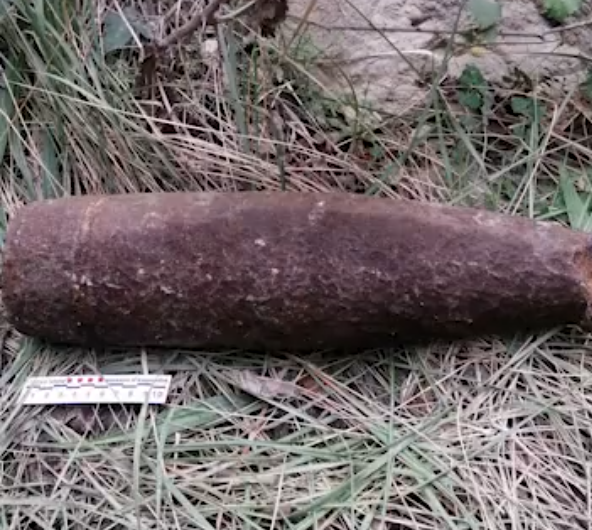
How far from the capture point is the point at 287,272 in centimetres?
138

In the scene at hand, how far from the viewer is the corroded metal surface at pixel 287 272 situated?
1.37 metres

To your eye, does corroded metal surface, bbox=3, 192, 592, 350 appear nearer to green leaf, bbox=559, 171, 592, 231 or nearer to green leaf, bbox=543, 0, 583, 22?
green leaf, bbox=559, 171, 592, 231

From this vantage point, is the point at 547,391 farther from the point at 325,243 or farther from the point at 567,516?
the point at 325,243

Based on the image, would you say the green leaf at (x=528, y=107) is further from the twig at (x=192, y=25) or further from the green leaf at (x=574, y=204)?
the twig at (x=192, y=25)

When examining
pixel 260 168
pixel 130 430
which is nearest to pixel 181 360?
pixel 130 430

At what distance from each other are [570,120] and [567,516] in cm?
71

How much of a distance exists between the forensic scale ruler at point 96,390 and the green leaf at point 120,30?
2.05 ft

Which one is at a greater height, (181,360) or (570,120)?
(570,120)

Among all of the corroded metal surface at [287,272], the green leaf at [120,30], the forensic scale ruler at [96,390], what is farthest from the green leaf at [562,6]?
the forensic scale ruler at [96,390]

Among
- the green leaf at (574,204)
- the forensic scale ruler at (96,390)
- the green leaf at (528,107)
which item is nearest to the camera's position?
the forensic scale ruler at (96,390)

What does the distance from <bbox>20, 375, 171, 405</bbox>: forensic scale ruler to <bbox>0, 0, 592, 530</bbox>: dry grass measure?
21 millimetres

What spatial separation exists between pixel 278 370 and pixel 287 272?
173 millimetres

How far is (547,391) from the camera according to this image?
4.59 ft

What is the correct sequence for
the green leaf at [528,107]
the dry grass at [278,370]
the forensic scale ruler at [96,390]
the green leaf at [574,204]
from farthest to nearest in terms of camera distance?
the green leaf at [528,107]
the green leaf at [574,204]
the forensic scale ruler at [96,390]
the dry grass at [278,370]
